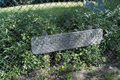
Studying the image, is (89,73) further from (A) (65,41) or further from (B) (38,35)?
(B) (38,35)

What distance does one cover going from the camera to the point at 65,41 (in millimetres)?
2396

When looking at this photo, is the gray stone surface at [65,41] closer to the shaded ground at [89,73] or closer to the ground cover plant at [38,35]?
the ground cover plant at [38,35]

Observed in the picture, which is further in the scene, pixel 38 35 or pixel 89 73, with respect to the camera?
pixel 89 73

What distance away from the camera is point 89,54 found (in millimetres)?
2543

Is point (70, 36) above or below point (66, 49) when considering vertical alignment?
above

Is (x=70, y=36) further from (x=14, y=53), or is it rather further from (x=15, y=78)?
(x=15, y=78)

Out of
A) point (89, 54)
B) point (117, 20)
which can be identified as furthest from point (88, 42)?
point (117, 20)

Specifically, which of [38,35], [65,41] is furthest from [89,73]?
[38,35]

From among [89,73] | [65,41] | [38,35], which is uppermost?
[38,35]

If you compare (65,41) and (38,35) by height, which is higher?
(38,35)

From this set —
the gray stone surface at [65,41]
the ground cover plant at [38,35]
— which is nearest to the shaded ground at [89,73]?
the ground cover plant at [38,35]

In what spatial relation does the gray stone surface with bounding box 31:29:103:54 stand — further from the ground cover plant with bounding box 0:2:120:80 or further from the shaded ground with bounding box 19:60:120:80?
the shaded ground with bounding box 19:60:120:80

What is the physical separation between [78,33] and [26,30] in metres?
1.05

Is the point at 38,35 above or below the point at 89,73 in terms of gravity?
above
